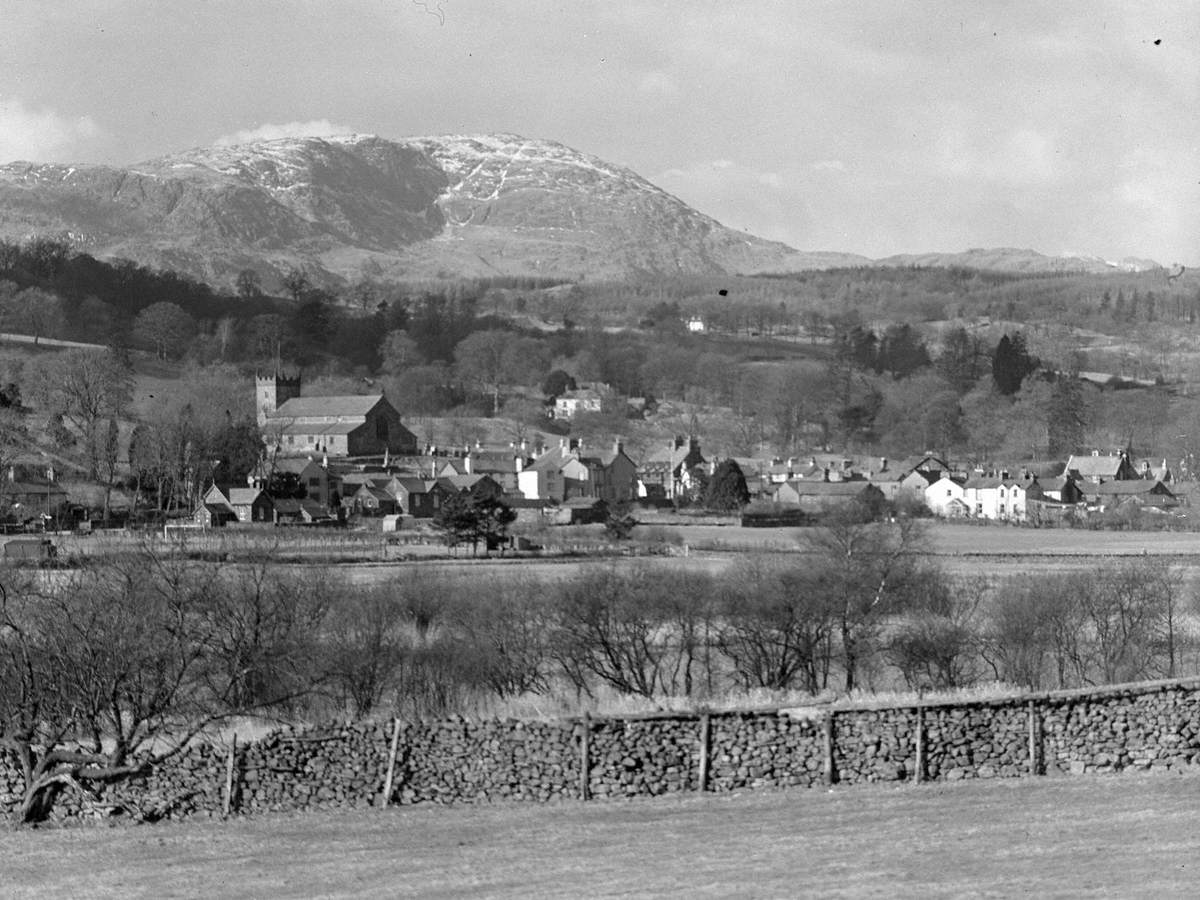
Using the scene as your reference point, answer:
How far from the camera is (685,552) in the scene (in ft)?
237

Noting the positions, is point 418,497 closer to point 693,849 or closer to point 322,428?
point 322,428

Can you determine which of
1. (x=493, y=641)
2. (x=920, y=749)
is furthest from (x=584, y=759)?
(x=493, y=641)

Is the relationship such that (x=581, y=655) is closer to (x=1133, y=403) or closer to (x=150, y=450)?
(x=150, y=450)

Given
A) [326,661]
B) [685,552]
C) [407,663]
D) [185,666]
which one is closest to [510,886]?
[185,666]

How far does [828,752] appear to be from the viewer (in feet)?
73.7

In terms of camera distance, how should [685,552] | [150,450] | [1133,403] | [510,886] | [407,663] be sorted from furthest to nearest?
1. [1133,403]
2. [150,450]
3. [685,552]
4. [407,663]
5. [510,886]

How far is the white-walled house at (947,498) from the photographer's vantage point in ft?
367

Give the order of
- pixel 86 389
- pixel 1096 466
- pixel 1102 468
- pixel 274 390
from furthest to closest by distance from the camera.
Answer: pixel 274 390 < pixel 1096 466 < pixel 1102 468 < pixel 86 389

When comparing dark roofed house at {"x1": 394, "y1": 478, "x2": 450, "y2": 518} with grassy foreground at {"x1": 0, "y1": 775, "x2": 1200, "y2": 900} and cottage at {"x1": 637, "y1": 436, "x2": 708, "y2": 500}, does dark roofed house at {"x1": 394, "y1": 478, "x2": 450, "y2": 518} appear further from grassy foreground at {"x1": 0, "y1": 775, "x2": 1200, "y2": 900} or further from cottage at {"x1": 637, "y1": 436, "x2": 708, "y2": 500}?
grassy foreground at {"x1": 0, "y1": 775, "x2": 1200, "y2": 900}

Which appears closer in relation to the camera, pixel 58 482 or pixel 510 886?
pixel 510 886

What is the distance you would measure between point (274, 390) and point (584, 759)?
128 meters

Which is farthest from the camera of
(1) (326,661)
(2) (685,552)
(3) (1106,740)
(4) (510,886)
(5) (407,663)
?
(2) (685,552)

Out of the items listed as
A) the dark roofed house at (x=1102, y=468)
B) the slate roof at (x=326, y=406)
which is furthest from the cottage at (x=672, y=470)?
the dark roofed house at (x=1102, y=468)

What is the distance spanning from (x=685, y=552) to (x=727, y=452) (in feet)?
278
